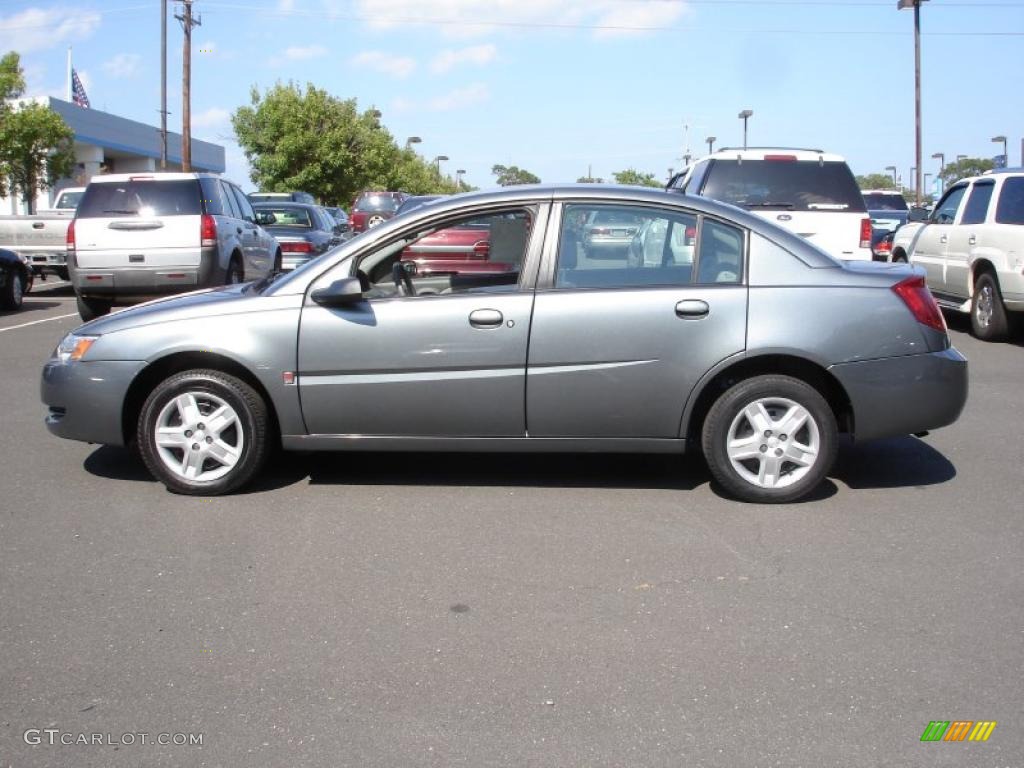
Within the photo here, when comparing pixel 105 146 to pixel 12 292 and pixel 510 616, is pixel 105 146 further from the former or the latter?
pixel 510 616

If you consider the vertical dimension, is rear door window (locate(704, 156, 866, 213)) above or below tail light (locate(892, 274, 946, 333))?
above

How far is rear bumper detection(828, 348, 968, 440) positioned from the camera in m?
5.74

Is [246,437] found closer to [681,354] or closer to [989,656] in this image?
[681,354]

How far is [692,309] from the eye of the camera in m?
5.70

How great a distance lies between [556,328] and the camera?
5.71m

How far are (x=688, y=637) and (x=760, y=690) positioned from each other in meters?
0.47

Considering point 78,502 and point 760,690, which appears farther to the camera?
point 78,502

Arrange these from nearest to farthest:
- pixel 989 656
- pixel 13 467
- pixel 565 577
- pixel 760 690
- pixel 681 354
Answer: pixel 760 690 → pixel 989 656 → pixel 565 577 → pixel 681 354 → pixel 13 467

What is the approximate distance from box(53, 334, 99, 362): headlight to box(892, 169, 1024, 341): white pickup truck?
9451 mm

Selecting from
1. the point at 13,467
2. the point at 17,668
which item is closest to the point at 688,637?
the point at 17,668

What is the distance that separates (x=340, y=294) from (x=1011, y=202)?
9029 millimetres

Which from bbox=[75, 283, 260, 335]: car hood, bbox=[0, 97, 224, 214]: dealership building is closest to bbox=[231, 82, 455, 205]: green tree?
bbox=[0, 97, 224, 214]: dealership building

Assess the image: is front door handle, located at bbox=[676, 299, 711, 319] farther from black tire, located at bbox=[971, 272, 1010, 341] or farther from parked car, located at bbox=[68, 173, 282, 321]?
parked car, located at bbox=[68, 173, 282, 321]

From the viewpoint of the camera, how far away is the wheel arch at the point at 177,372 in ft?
19.4
